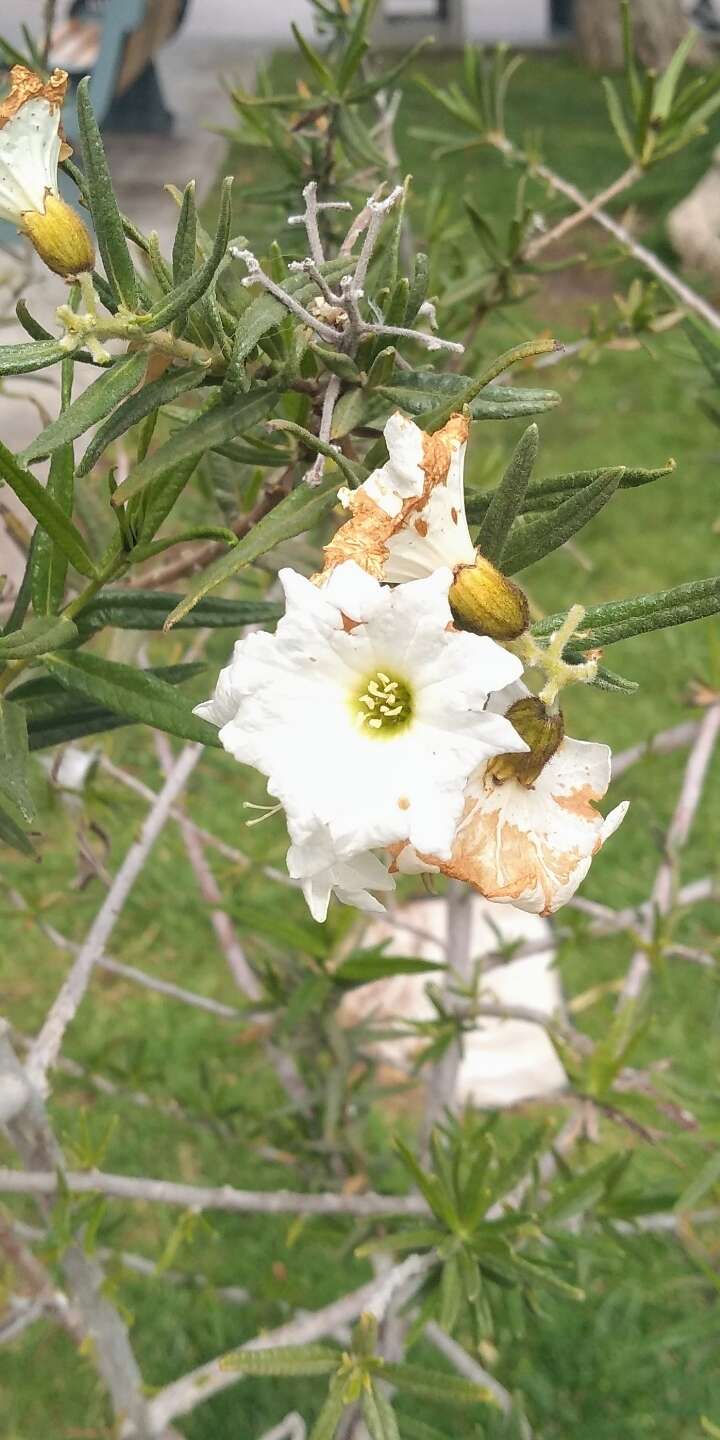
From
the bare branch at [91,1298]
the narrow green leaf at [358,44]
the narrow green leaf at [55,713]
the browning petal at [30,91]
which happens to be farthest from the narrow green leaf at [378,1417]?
the narrow green leaf at [358,44]

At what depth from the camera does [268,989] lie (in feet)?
4.43

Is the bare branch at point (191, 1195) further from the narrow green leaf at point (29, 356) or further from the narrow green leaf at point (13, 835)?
the narrow green leaf at point (29, 356)

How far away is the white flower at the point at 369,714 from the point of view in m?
0.45

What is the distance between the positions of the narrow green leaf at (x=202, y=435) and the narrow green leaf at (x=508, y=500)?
0.14 m

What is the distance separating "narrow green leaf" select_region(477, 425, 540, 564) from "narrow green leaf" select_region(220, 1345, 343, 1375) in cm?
63

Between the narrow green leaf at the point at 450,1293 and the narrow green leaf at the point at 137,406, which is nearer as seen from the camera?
the narrow green leaf at the point at 137,406

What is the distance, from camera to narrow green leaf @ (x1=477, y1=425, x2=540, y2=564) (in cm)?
52

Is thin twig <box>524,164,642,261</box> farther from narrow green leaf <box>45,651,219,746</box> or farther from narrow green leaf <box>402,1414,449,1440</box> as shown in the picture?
narrow green leaf <box>402,1414,449,1440</box>

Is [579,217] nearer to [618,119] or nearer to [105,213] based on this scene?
[618,119]

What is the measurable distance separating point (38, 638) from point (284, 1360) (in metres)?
0.60

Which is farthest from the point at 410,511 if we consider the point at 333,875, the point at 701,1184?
the point at 701,1184

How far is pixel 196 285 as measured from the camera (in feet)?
1.69

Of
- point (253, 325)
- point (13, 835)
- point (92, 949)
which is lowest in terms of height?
point (92, 949)

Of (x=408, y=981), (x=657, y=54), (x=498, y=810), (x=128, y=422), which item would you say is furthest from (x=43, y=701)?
(x=657, y=54)
